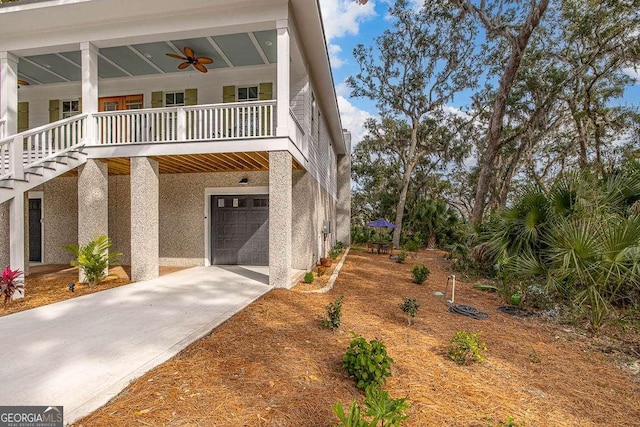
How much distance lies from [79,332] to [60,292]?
308 cm

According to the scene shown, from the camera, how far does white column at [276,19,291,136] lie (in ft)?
20.3

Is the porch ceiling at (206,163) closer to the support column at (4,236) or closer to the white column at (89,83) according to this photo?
the white column at (89,83)

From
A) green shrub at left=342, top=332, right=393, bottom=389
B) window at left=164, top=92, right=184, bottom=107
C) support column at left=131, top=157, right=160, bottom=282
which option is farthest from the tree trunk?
window at left=164, top=92, right=184, bottom=107

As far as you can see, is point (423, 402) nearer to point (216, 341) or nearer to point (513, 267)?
point (216, 341)

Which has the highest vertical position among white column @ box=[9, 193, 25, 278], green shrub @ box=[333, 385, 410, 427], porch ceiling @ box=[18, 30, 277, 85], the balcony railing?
porch ceiling @ box=[18, 30, 277, 85]

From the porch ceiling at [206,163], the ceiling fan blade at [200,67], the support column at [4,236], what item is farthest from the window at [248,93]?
the support column at [4,236]

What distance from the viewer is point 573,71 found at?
13086 millimetres

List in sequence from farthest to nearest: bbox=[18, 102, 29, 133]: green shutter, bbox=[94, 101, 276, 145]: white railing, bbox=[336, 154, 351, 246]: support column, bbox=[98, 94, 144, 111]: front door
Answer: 1. bbox=[336, 154, 351, 246]: support column
2. bbox=[18, 102, 29, 133]: green shutter
3. bbox=[98, 94, 144, 111]: front door
4. bbox=[94, 101, 276, 145]: white railing

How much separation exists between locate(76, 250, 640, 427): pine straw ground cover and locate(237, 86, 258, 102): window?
21.8ft

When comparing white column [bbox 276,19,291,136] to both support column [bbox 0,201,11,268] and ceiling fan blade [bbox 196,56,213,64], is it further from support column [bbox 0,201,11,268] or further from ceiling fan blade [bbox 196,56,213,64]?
support column [bbox 0,201,11,268]

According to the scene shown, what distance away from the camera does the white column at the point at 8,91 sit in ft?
24.1

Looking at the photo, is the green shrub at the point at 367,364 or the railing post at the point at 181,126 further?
the railing post at the point at 181,126

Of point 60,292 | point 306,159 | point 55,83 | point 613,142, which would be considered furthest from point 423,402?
point 613,142

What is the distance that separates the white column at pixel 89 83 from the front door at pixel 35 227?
5107 millimetres
